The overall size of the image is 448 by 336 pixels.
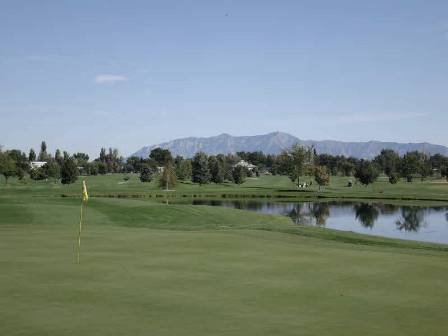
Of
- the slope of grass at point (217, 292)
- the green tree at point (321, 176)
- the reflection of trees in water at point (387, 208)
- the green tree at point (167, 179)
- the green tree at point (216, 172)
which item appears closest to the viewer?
the slope of grass at point (217, 292)

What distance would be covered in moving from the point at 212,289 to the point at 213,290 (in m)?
0.14

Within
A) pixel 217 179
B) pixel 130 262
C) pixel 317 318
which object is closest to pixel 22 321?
pixel 317 318

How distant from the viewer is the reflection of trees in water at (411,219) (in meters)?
60.0

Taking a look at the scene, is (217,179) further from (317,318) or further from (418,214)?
(317,318)

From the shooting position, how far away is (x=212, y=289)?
14.8 metres

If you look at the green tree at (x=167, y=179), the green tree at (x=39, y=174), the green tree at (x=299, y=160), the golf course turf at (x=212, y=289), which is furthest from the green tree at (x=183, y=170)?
the golf course turf at (x=212, y=289)

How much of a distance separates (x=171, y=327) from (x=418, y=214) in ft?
238

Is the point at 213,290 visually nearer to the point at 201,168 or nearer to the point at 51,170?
the point at 201,168

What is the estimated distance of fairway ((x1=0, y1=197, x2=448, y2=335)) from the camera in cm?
1127

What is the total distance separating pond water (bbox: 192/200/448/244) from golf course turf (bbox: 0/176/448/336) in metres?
32.0

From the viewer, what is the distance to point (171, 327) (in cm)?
1102

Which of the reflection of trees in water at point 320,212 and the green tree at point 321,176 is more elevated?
the green tree at point 321,176

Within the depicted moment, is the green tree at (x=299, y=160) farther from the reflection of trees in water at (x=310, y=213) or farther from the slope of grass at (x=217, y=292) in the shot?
the slope of grass at (x=217, y=292)

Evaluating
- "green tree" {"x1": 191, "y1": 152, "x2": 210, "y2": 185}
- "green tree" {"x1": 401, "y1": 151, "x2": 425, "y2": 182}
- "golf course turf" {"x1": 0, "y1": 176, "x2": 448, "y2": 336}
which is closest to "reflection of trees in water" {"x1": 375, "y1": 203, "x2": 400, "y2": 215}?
"golf course turf" {"x1": 0, "y1": 176, "x2": 448, "y2": 336}
